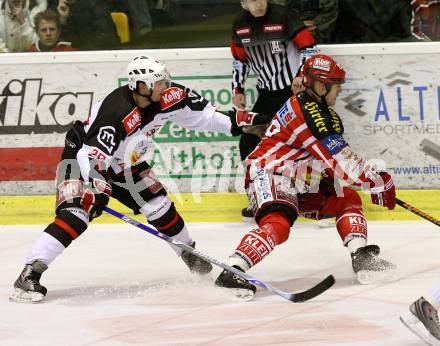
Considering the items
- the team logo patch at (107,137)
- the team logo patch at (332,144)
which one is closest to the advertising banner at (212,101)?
the team logo patch at (332,144)

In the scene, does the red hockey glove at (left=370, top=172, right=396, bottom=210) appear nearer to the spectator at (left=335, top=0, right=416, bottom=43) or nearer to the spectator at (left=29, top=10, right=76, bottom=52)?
the spectator at (left=335, top=0, right=416, bottom=43)

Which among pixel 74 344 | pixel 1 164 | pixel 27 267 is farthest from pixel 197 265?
pixel 1 164

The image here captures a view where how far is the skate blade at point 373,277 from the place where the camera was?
5059 mm

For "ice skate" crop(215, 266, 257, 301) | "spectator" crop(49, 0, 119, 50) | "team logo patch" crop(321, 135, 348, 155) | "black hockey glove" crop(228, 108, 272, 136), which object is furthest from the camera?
"spectator" crop(49, 0, 119, 50)

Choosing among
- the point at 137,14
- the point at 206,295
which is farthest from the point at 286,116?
the point at 137,14

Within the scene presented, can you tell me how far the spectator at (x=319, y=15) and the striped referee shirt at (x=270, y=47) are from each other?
0.19m

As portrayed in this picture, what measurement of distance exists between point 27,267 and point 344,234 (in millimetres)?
1456

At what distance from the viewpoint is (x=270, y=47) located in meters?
6.59

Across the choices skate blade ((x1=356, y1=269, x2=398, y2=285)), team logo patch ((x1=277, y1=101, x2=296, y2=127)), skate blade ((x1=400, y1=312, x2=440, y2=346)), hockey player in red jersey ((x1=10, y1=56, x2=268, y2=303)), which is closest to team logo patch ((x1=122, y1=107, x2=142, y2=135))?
hockey player in red jersey ((x1=10, y1=56, x2=268, y2=303))

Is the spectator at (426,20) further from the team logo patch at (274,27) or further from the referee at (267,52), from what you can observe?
the team logo patch at (274,27)

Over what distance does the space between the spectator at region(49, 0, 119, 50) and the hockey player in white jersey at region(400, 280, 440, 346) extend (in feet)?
12.2

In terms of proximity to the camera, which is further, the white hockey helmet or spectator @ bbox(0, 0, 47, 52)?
spectator @ bbox(0, 0, 47, 52)

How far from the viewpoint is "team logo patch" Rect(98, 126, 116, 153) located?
4.80 m

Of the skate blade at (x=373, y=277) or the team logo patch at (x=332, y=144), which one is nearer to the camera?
the team logo patch at (x=332, y=144)
